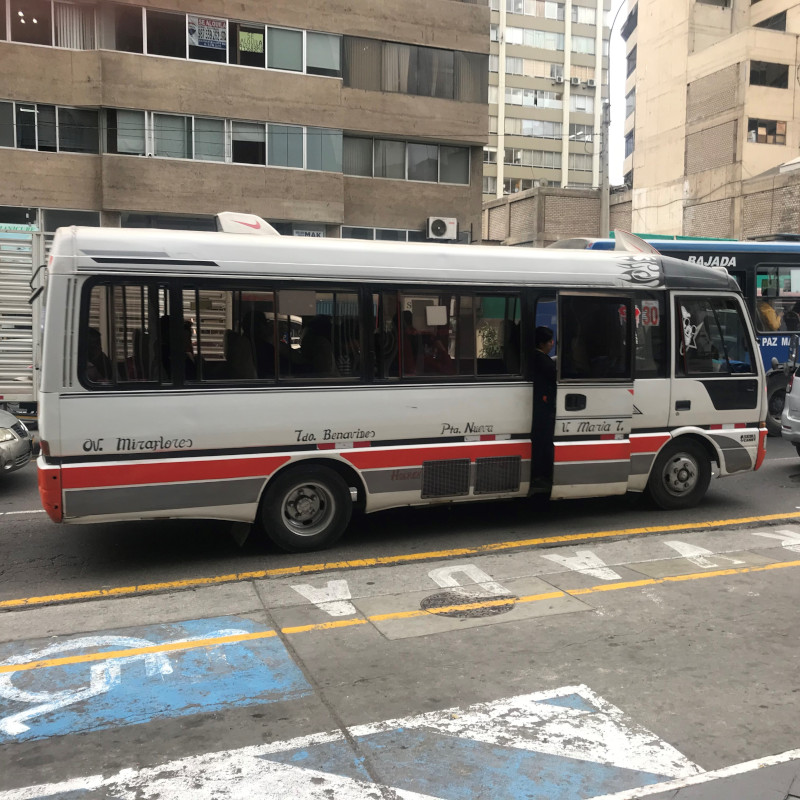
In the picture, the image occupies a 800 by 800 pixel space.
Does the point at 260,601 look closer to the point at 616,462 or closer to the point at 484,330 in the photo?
the point at 484,330

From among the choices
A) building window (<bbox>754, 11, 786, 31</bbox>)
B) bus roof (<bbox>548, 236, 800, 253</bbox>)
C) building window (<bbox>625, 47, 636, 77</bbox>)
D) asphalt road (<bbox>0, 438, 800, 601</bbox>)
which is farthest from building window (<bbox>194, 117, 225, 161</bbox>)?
building window (<bbox>625, 47, 636, 77</bbox>)

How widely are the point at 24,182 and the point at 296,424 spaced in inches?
712

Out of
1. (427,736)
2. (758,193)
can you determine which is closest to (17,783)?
(427,736)

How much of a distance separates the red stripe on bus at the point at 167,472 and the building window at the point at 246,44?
1917 centimetres

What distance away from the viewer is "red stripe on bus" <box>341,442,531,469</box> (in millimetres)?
7180

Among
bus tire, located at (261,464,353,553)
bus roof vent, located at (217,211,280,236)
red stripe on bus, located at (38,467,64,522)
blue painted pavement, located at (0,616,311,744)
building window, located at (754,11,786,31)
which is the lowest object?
blue painted pavement, located at (0,616,311,744)

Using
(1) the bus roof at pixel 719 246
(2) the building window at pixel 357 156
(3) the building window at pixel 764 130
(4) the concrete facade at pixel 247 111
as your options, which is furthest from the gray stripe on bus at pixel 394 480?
(3) the building window at pixel 764 130

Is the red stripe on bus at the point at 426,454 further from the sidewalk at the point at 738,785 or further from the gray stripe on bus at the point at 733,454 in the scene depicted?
the sidewalk at the point at 738,785

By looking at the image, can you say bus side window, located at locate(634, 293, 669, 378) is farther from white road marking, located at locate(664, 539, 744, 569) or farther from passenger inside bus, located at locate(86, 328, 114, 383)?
passenger inside bus, located at locate(86, 328, 114, 383)

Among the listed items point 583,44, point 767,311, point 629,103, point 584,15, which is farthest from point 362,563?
point 584,15

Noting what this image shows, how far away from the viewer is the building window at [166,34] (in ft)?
71.8

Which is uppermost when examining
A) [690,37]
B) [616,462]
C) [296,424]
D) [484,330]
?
[690,37]

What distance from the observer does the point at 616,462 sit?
816cm

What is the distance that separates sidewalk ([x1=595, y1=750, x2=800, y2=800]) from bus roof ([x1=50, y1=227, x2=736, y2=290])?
15.7ft
